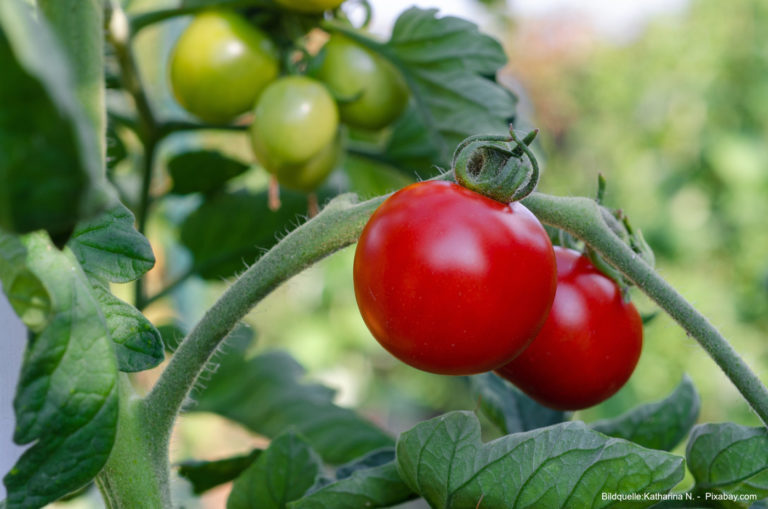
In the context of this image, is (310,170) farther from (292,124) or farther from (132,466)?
(132,466)

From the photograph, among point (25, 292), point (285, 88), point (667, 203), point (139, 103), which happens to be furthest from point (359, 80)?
point (667, 203)

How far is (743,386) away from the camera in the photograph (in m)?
0.43

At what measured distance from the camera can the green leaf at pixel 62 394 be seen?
1.08 feet

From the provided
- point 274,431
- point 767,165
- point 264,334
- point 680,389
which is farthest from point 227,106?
point 767,165

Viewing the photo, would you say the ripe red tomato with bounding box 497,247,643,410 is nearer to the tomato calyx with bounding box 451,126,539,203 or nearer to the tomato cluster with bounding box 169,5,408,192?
the tomato calyx with bounding box 451,126,539,203

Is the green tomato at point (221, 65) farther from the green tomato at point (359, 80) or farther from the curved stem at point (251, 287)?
the curved stem at point (251, 287)

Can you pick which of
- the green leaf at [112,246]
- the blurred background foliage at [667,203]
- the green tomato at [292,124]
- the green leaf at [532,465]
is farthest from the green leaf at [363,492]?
the blurred background foliage at [667,203]

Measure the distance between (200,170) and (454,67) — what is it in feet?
0.99

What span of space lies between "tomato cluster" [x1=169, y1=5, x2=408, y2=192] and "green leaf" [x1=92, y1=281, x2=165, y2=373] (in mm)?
286

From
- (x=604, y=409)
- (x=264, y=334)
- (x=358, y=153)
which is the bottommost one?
(x=264, y=334)

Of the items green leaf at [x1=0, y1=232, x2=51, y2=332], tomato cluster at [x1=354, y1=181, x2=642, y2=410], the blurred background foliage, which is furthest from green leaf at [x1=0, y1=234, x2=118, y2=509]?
the blurred background foliage

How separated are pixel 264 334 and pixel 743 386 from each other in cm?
257

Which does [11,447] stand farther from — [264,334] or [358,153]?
[264,334]

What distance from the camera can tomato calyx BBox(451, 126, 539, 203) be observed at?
0.40 m
